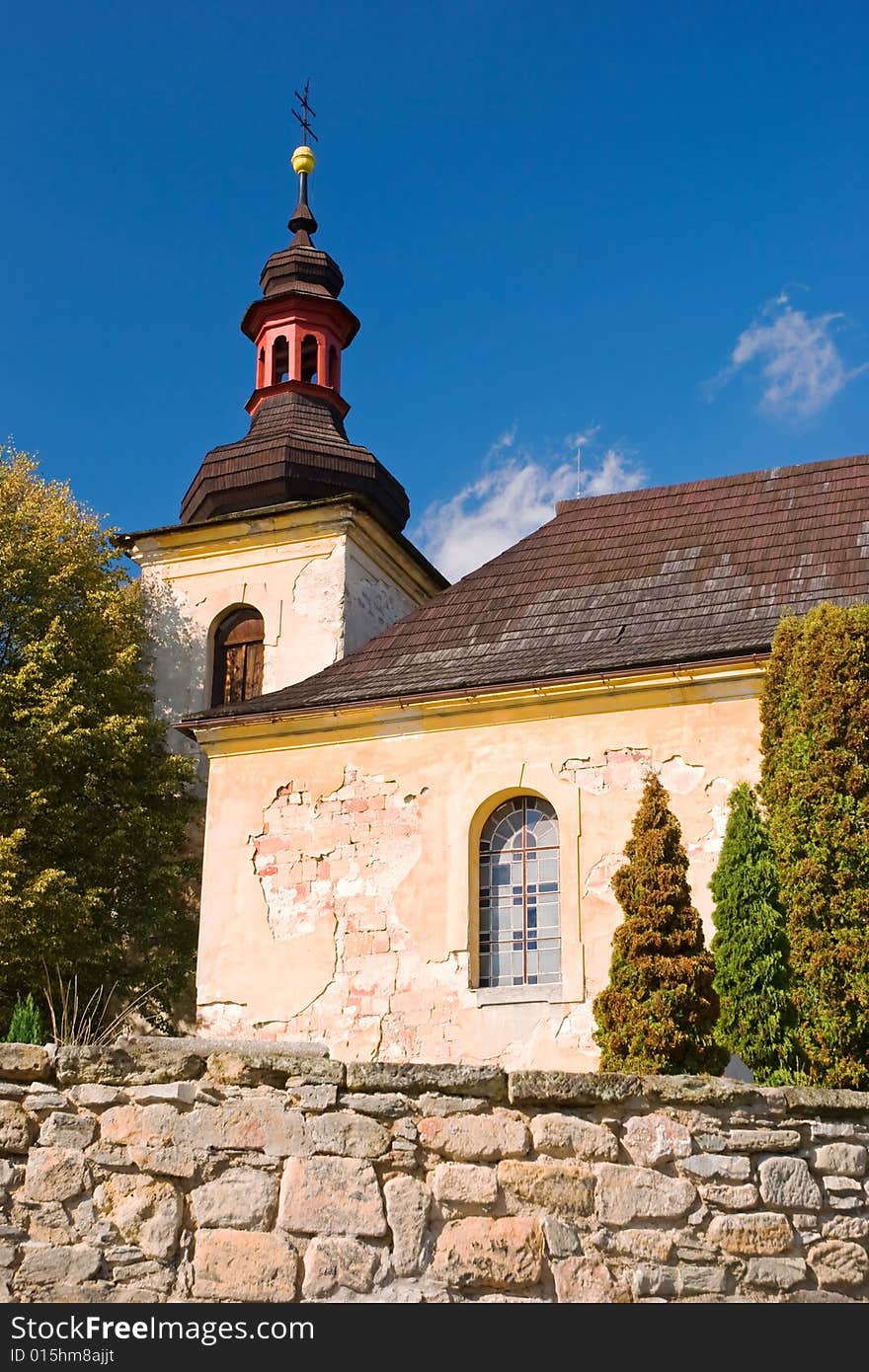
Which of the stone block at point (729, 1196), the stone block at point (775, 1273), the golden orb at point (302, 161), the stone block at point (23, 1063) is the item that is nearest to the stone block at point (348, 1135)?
the stone block at point (23, 1063)

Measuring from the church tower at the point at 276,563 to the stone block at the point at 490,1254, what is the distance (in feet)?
48.9

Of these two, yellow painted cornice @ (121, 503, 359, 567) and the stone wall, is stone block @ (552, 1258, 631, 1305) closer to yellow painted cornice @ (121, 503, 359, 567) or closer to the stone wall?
the stone wall

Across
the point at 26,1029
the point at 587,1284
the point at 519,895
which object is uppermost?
the point at 519,895

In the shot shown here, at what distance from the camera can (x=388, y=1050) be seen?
44.6 ft

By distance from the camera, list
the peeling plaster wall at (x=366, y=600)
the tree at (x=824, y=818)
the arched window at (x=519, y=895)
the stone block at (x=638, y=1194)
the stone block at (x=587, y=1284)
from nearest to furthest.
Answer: the stone block at (x=587, y=1284) < the stone block at (x=638, y=1194) < the tree at (x=824, y=818) < the arched window at (x=519, y=895) < the peeling plaster wall at (x=366, y=600)

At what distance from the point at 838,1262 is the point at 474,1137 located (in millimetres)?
1525

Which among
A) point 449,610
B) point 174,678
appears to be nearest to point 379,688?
point 449,610

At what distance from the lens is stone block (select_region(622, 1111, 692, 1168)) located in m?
5.99

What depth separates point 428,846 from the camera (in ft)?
46.4

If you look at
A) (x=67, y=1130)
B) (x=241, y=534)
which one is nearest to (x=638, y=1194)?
(x=67, y=1130)

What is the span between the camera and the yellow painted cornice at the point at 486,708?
1350 centimetres

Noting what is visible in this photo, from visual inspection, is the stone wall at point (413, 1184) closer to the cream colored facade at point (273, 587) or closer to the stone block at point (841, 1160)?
the stone block at point (841, 1160)

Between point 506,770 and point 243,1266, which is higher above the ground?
point 506,770

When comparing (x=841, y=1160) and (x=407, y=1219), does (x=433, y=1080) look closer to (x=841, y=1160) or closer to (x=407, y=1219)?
(x=407, y=1219)
